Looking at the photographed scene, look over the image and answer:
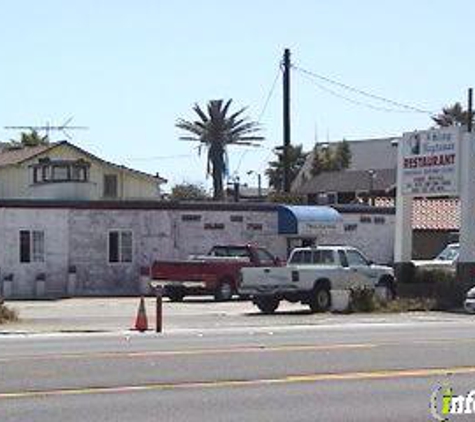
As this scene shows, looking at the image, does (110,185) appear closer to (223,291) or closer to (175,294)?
(175,294)

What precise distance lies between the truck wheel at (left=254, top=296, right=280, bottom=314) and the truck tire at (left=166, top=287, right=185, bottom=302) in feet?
22.7

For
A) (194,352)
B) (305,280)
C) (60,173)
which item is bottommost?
(194,352)

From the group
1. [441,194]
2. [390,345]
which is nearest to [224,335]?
[390,345]

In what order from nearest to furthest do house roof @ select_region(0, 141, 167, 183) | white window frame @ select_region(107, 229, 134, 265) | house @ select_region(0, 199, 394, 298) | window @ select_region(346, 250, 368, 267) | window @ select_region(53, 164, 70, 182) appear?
window @ select_region(346, 250, 368, 267), house @ select_region(0, 199, 394, 298), white window frame @ select_region(107, 229, 134, 265), window @ select_region(53, 164, 70, 182), house roof @ select_region(0, 141, 167, 183)

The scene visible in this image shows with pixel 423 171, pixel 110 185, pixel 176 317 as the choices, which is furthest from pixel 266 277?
pixel 110 185

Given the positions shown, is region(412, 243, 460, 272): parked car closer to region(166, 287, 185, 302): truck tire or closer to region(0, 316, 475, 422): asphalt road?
region(166, 287, 185, 302): truck tire

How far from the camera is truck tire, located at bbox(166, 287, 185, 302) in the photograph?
3819 centimetres

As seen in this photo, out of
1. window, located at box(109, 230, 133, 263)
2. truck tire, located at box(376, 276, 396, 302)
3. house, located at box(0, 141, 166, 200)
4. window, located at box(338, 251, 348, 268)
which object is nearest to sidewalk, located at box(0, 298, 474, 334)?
window, located at box(338, 251, 348, 268)

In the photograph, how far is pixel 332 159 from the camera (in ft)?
348

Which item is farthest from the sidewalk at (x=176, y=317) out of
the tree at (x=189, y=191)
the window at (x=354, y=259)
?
the tree at (x=189, y=191)

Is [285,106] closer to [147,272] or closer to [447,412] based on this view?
[147,272]

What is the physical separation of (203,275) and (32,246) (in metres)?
7.46

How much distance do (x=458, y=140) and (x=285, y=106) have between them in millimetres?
21070

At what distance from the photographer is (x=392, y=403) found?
38.6 feet
